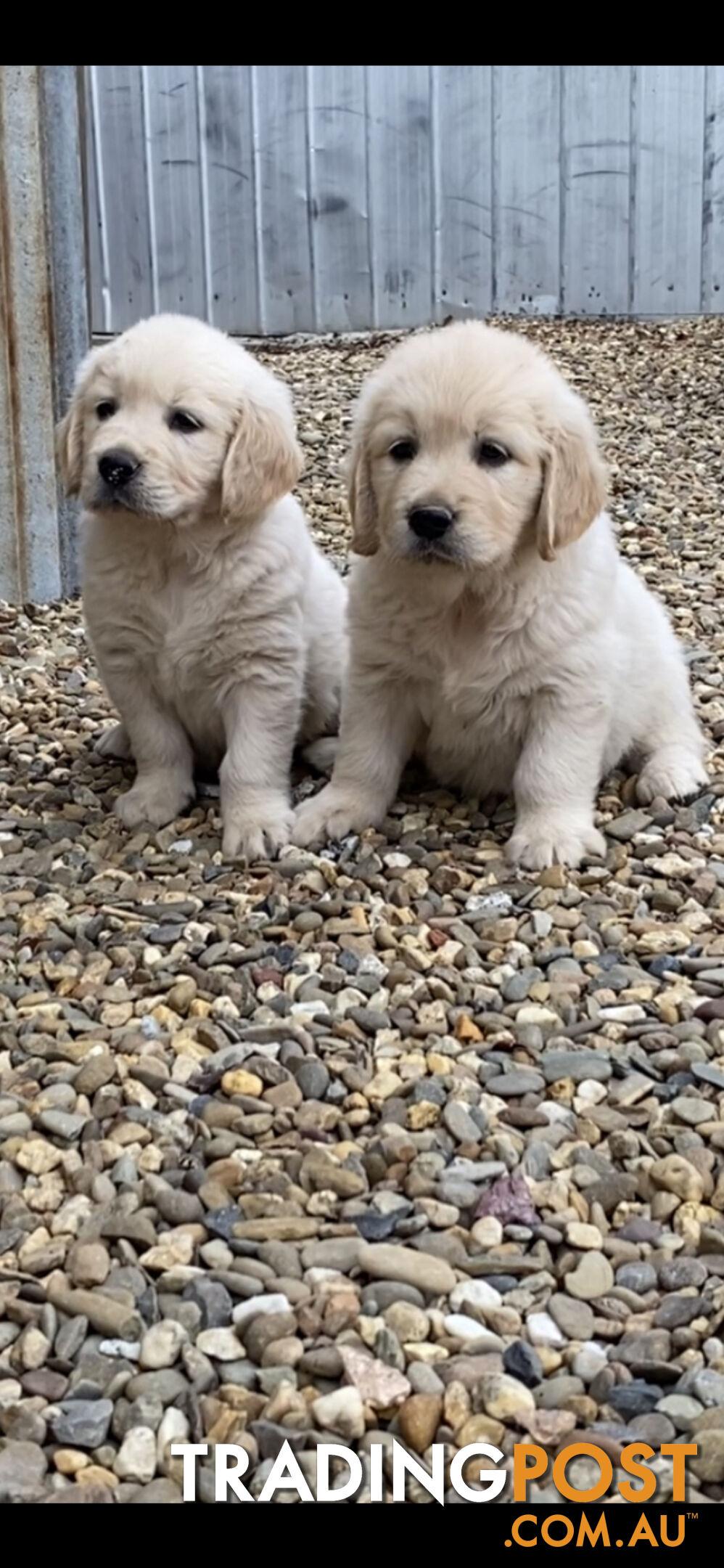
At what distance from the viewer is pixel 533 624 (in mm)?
3828

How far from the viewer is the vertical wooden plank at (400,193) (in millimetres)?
9789

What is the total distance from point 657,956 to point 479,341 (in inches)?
58.3

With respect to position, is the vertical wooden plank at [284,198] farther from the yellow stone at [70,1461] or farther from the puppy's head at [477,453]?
the yellow stone at [70,1461]

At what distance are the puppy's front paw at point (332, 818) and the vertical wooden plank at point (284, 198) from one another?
22.7 ft

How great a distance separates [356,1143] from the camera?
2684mm

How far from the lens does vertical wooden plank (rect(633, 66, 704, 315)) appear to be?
32.7ft

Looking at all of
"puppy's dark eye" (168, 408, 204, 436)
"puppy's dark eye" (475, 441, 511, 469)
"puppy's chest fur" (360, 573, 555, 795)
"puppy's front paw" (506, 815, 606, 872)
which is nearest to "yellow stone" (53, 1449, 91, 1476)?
"puppy's front paw" (506, 815, 606, 872)

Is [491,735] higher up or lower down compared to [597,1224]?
higher up

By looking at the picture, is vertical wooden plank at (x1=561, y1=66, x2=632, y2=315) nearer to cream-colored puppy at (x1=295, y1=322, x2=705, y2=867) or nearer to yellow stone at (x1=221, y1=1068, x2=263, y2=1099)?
cream-colored puppy at (x1=295, y1=322, x2=705, y2=867)

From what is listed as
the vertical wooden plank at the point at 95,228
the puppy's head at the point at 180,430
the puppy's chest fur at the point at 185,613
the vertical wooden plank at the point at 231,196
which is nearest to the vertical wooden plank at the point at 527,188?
the vertical wooden plank at the point at 231,196

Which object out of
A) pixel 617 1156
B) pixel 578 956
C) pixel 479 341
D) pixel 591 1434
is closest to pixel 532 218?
pixel 479 341

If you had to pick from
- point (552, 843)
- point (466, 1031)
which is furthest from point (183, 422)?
point (466, 1031)
